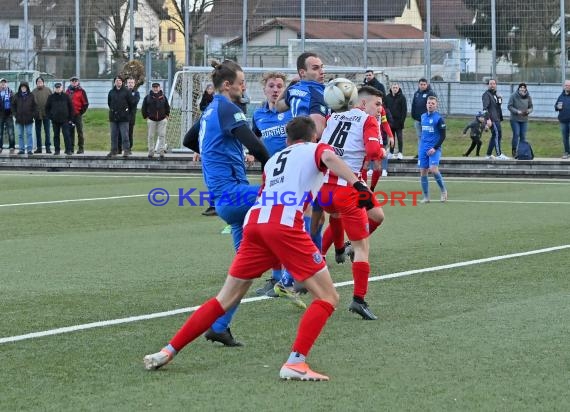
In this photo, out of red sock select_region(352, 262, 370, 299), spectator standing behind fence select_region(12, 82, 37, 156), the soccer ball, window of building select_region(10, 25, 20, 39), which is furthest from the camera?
window of building select_region(10, 25, 20, 39)

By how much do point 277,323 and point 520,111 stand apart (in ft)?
71.8

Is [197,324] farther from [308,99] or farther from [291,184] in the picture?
[308,99]

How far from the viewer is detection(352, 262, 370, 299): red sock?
31.1 feet

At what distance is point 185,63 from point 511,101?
12.1m

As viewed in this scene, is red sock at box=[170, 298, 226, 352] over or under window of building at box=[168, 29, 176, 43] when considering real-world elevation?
under

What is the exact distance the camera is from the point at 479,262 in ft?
41.2

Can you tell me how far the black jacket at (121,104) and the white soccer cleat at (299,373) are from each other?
23260 millimetres

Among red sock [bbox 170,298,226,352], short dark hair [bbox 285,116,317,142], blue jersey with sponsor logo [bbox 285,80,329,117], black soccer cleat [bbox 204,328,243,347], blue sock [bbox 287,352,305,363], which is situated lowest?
black soccer cleat [bbox 204,328,243,347]

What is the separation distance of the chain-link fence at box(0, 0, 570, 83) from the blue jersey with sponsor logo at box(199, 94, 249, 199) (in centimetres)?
2780

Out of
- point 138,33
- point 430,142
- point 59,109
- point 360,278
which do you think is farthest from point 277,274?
point 138,33

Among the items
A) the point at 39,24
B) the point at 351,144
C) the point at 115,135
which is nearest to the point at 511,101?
the point at 115,135

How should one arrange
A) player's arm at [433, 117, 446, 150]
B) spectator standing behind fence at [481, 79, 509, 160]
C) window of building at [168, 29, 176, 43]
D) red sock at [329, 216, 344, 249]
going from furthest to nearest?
1. window of building at [168, 29, 176, 43]
2. spectator standing behind fence at [481, 79, 509, 160]
3. player's arm at [433, 117, 446, 150]
4. red sock at [329, 216, 344, 249]

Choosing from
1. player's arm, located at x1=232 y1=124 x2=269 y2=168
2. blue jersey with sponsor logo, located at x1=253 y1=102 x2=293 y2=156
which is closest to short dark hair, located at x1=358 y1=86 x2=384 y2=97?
blue jersey with sponsor logo, located at x1=253 y1=102 x2=293 y2=156

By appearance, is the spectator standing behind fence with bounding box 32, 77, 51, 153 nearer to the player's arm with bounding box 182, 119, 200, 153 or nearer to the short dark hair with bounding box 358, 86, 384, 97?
the short dark hair with bounding box 358, 86, 384, 97
